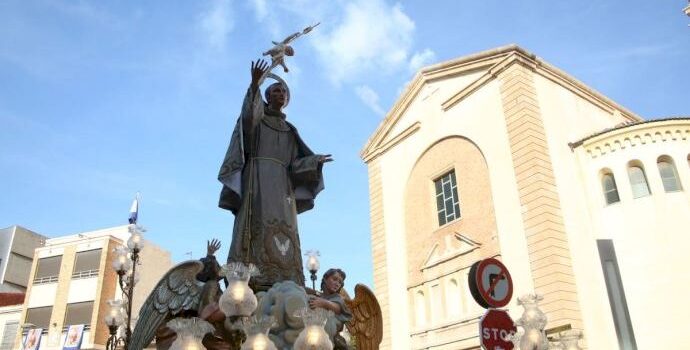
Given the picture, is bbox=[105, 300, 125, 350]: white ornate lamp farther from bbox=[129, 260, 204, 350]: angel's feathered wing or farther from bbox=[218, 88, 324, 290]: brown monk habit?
bbox=[129, 260, 204, 350]: angel's feathered wing

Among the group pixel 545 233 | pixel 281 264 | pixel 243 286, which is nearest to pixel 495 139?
pixel 545 233

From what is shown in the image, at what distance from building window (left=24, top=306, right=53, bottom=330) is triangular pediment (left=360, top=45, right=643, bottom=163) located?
18.8 m

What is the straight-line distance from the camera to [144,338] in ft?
16.6

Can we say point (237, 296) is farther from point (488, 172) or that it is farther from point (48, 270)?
point (48, 270)

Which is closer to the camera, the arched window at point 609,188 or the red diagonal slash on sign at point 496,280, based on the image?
the red diagonal slash on sign at point 496,280

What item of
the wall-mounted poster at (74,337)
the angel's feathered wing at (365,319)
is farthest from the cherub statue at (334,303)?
the wall-mounted poster at (74,337)

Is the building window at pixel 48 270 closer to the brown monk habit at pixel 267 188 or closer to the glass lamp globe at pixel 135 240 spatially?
the glass lamp globe at pixel 135 240

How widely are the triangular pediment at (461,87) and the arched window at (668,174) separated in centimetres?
447

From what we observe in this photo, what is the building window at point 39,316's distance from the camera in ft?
98.5

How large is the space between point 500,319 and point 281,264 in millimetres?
2803

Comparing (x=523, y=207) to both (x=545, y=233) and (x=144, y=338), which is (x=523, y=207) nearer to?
(x=545, y=233)

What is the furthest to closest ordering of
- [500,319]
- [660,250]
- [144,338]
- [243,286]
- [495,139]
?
[495,139] < [660,250] < [500,319] < [144,338] < [243,286]

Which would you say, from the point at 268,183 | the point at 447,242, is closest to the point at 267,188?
the point at 268,183

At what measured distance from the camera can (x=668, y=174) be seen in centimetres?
1811
